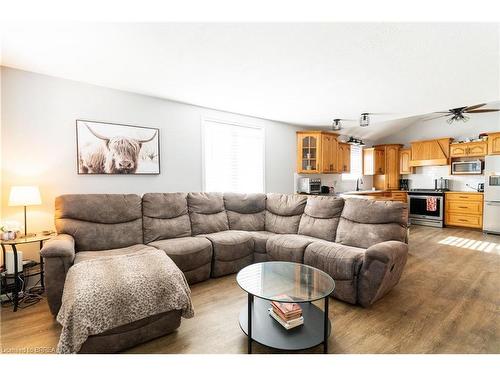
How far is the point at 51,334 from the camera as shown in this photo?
6.09 feet

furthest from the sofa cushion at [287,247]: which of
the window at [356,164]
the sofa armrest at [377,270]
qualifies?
the window at [356,164]

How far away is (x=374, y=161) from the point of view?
709cm

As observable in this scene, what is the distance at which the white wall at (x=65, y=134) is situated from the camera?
2.57 metres

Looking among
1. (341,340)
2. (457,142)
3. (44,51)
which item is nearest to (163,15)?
(44,51)

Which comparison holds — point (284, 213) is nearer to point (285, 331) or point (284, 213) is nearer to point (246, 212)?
point (246, 212)

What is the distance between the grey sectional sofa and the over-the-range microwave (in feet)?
15.6

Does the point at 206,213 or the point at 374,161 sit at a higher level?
the point at 374,161

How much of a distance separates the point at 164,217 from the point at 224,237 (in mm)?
794

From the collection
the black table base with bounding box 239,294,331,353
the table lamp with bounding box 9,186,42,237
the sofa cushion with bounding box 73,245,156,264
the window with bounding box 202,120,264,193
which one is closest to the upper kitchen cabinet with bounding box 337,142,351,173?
the window with bounding box 202,120,264,193

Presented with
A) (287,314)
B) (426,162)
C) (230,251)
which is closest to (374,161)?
(426,162)

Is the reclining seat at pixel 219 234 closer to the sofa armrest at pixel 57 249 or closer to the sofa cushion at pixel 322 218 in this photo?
the sofa cushion at pixel 322 218

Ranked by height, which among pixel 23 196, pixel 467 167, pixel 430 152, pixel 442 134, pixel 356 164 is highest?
pixel 442 134

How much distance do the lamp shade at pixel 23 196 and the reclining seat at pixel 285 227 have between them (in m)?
2.53

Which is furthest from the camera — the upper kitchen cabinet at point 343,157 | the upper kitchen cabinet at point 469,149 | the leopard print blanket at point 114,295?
the upper kitchen cabinet at point 343,157
